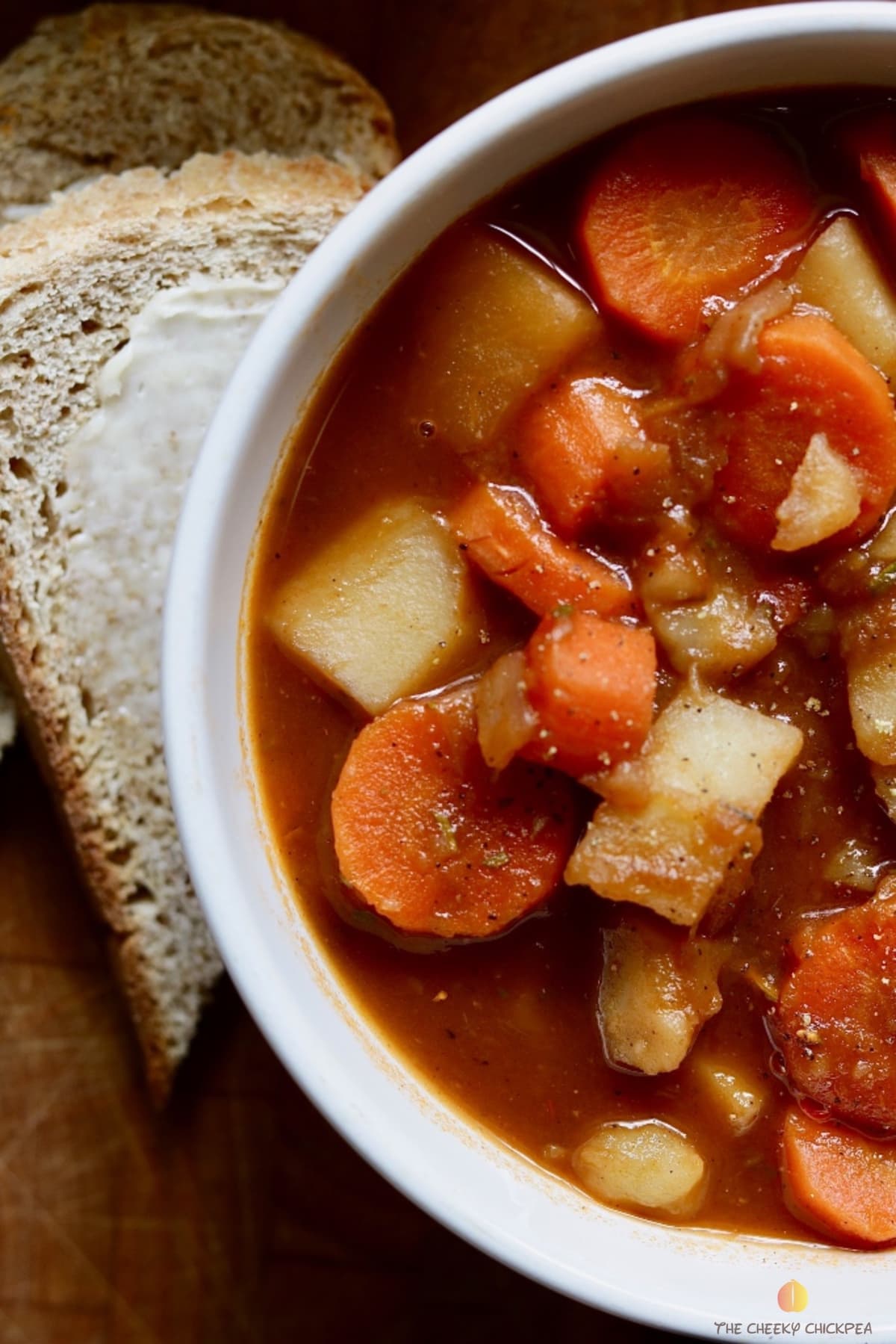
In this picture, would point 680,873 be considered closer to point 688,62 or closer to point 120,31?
point 688,62

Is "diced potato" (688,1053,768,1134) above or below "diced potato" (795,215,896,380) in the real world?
below

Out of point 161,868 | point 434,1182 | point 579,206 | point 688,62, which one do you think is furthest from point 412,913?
point 688,62

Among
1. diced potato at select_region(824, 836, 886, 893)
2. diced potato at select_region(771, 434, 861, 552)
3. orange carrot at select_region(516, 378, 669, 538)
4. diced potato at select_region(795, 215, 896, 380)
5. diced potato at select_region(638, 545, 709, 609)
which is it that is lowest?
diced potato at select_region(824, 836, 886, 893)

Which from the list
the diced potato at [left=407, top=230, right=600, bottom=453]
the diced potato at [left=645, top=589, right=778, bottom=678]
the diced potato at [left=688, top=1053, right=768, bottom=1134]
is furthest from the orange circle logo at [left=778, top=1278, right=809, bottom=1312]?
the diced potato at [left=407, top=230, right=600, bottom=453]

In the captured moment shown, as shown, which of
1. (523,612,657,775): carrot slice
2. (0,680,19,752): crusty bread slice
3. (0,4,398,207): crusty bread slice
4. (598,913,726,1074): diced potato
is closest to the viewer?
(523,612,657,775): carrot slice

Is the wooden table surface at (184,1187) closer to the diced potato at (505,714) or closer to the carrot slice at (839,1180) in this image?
the carrot slice at (839,1180)

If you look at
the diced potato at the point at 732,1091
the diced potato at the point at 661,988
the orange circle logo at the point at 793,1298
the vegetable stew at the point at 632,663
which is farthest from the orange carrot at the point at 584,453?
the orange circle logo at the point at 793,1298

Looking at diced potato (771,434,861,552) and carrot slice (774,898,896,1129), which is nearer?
diced potato (771,434,861,552)

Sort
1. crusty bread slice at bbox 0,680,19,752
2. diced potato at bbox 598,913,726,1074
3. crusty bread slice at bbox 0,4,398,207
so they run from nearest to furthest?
diced potato at bbox 598,913,726,1074, crusty bread slice at bbox 0,4,398,207, crusty bread slice at bbox 0,680,19,752

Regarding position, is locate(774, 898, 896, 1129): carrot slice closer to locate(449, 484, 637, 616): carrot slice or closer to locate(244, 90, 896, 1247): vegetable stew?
locate(244, 90, 896, 1247): vegetable stew
